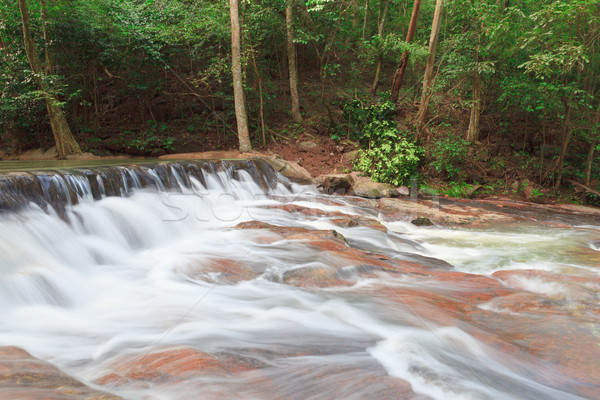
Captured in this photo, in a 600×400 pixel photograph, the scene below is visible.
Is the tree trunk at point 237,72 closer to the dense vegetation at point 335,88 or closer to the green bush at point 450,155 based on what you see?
the dense vegetation at point 335,88

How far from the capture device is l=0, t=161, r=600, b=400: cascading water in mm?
2248

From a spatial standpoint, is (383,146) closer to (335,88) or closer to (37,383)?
(335,88)

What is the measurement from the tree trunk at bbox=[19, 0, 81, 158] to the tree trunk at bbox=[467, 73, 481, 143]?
12613 mm

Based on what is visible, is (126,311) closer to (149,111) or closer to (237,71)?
(237,71)

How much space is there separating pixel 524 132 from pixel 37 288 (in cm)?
1454

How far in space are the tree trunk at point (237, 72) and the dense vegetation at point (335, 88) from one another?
2.03 ft

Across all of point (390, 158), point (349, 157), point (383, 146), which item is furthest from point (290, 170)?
point (390, 158)

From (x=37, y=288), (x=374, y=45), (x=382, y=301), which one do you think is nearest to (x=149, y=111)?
(x=374, y=45)

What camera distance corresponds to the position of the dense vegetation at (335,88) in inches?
388

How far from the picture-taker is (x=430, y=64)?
11023 mm

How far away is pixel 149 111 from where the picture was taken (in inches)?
569

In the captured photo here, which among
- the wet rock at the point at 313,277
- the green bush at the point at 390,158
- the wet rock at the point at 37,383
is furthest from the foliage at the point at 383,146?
the wet rock at the point at 37,383

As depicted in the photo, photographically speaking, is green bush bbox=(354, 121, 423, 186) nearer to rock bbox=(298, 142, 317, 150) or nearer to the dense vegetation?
the dense vegetation

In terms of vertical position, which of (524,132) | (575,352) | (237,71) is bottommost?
(575,352)
